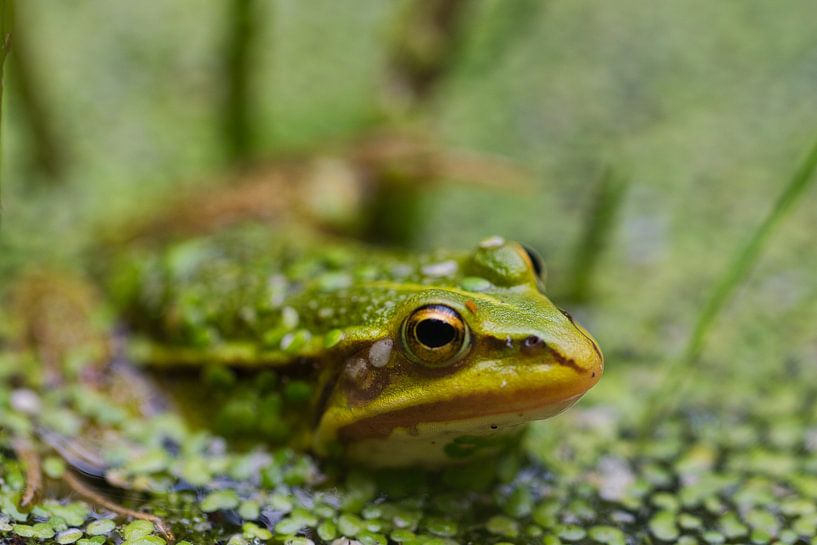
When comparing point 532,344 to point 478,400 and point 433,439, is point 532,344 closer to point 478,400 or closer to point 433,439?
point 478,400

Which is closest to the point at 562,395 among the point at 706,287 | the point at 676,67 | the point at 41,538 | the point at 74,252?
the point at 41,538

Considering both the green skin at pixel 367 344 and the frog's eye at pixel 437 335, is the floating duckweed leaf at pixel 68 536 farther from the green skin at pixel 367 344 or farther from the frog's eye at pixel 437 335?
the frog's eye at pixel 437 335

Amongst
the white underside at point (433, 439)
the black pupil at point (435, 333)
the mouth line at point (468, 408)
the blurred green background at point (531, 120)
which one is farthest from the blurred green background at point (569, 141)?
the black pupil at point (435, 333)

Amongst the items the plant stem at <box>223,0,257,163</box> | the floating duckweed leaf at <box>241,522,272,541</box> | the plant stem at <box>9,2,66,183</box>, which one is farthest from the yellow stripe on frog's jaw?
the plant stem at <box>9,2,66,183</box>

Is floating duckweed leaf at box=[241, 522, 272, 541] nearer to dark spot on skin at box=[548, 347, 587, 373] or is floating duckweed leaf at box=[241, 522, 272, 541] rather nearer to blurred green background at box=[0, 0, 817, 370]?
dark spot on skin at box=[548, 347, 587, 373]

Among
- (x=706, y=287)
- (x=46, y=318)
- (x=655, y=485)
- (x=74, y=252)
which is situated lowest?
(x=655, y=485)

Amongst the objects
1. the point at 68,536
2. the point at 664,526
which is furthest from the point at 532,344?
the point at 68,536

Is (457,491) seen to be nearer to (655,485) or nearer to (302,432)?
(302,432)

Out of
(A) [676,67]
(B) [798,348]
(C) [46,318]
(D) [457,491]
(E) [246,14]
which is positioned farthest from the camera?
(A) [676,67]
